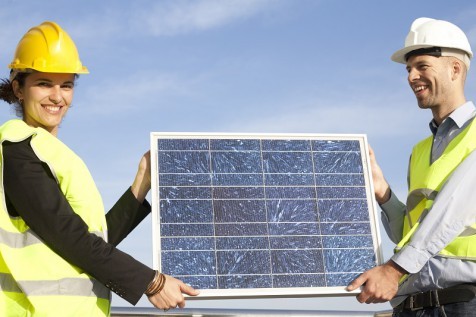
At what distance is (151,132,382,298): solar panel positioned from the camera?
5000 millimetres

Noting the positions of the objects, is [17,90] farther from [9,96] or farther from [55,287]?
[55,287]

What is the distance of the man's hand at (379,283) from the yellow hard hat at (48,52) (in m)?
2.35

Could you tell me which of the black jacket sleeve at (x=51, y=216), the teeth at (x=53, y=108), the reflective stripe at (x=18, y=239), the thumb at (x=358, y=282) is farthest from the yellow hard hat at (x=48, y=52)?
the thumb at (x=358, y=282)

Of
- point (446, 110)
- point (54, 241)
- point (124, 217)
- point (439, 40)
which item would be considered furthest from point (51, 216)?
point (439, 40)

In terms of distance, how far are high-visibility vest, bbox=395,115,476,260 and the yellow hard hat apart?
7.74ft

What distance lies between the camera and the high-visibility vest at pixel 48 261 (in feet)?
12.5

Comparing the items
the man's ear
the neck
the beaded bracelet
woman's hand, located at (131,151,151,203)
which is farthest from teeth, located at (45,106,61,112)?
the man's ear

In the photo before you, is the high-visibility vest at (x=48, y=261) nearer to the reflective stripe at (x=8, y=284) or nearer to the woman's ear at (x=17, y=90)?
the reflective stripe at (x=8, y=284)

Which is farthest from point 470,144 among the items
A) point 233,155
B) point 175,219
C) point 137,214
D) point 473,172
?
point 137,214

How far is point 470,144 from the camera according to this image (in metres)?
4.56

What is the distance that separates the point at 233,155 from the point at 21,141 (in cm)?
180

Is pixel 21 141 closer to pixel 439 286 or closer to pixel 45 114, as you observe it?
pixel 45 114

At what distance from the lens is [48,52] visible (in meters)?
4.44

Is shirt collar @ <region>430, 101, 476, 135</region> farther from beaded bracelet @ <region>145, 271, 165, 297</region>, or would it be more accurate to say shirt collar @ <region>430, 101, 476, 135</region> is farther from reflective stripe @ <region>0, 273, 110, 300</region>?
reflective stripe @ <region>0, 273, 110, 300</region>
